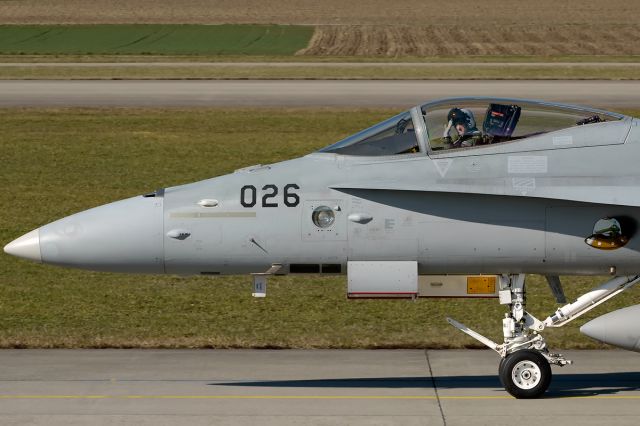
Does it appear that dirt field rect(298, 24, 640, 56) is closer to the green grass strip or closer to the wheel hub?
the green grass strip

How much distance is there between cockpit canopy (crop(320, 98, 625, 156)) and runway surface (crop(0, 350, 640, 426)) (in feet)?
8.10

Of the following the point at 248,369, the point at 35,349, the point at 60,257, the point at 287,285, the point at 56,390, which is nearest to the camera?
the point at 60,257

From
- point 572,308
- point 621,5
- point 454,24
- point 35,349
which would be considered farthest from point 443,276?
point 621,5

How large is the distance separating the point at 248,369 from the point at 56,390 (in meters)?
2.09

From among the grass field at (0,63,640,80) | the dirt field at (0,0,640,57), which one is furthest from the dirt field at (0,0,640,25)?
the grass field at (0,63,640,80)

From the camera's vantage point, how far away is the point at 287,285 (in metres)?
17.6

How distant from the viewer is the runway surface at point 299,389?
11.0 meters

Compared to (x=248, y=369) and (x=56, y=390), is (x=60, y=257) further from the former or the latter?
(x=248, y=369)

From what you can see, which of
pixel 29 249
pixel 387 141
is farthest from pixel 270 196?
pixel 29 249

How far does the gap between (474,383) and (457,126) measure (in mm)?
2784

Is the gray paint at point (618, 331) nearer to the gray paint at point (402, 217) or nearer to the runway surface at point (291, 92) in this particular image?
the gray paint at point (402, 217)

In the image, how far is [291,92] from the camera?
142 feet

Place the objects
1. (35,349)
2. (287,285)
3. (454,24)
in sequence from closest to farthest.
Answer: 1. (35,349)
2. (287,285)
3. (454,24)

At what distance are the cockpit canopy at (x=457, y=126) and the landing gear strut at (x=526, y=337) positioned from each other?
1.41 meters
